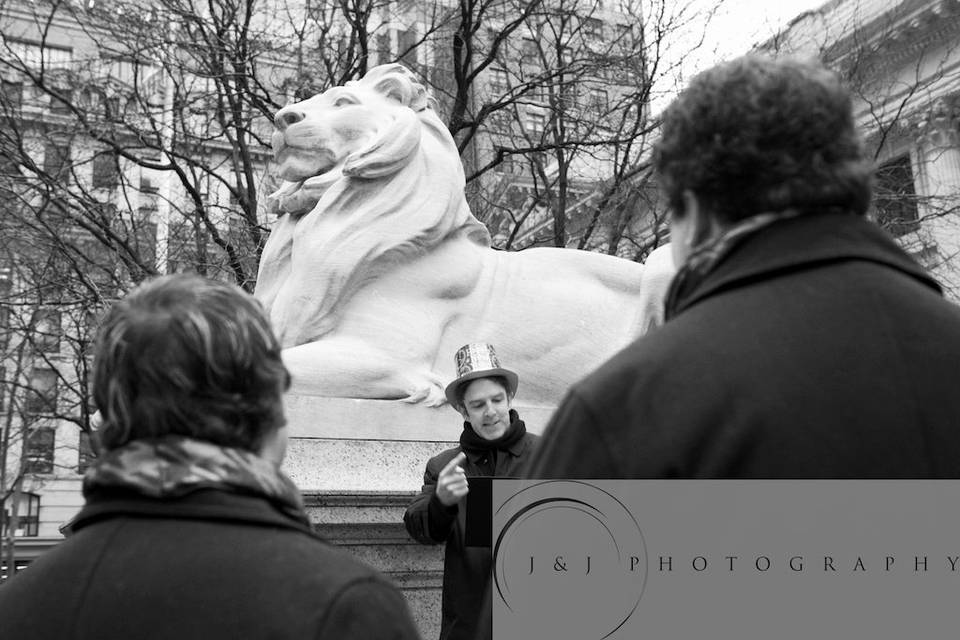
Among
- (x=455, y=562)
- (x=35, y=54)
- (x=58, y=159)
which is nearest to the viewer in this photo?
(x=455, y=562)

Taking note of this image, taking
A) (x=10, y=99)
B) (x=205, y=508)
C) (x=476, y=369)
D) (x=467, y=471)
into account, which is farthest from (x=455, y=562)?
(x=10, y=99)

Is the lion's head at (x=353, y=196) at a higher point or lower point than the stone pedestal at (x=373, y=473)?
higher

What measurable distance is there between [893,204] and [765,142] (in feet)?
51.3

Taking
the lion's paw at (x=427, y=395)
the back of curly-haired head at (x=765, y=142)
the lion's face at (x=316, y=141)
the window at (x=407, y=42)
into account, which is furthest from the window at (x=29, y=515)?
the back of curly-haired head at (x=765, y=142)

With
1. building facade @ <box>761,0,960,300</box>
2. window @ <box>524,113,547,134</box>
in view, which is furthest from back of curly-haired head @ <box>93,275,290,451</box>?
building facade @ <box>761,0,960,300</box>

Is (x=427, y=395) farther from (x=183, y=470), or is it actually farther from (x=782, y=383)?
(x=782, y=383)

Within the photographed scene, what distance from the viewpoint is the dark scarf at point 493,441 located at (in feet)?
12.8

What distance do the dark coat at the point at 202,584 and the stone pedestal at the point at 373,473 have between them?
10.2ft

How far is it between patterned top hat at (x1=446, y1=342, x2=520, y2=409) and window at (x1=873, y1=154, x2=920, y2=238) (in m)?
10.2

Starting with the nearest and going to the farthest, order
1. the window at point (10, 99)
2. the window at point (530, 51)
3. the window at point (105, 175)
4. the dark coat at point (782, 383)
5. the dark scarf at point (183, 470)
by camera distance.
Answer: the dark coat at point (782, 383) < the dark scarf at point (183, 470) < the window at point (10, 99) < the window at point (105, 175) < the window at point (530, 51)

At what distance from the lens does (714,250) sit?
Result: 1.44 m

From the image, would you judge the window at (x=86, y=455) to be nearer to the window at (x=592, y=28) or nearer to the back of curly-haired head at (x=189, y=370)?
the window at (x=592, y=28)

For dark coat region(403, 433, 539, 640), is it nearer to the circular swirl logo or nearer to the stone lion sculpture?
the stone lion sculpture

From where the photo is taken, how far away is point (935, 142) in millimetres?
21281
